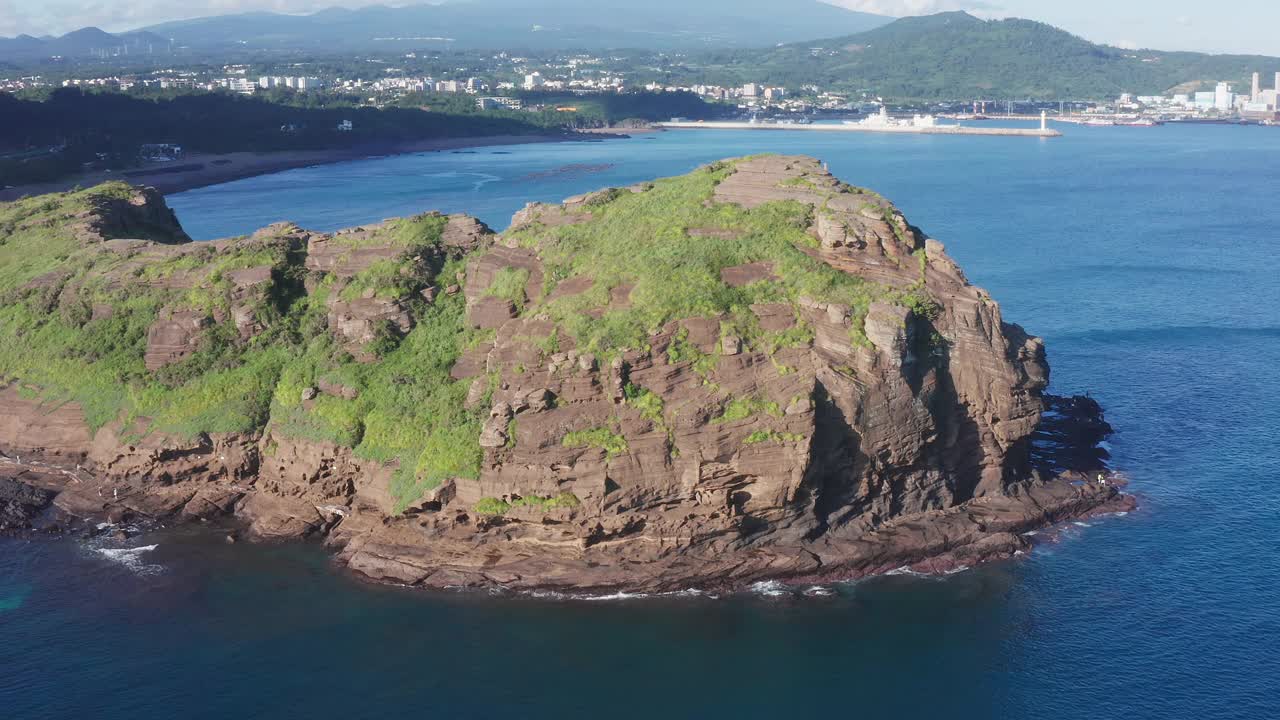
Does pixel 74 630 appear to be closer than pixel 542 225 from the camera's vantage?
Yes

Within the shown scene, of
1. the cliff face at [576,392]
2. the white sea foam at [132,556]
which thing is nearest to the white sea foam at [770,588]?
the cliff face at [576,392]

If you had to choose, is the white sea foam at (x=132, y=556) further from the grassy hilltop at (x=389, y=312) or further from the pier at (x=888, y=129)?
the pier at (x=888, y=129)

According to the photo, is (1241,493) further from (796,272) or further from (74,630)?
(74,630)

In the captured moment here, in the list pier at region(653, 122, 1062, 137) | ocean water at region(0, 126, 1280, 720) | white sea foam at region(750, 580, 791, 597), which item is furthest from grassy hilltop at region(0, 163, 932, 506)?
pier at region(653, 122, 1062, 137)

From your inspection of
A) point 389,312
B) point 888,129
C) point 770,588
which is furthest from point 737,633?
point 888,129

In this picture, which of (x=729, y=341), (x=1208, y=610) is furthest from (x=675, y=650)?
(x=1208, y=610)

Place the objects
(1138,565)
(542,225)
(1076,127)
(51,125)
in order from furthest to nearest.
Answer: (1076,127) < (51,125) < (542,225) < (1138,565)
